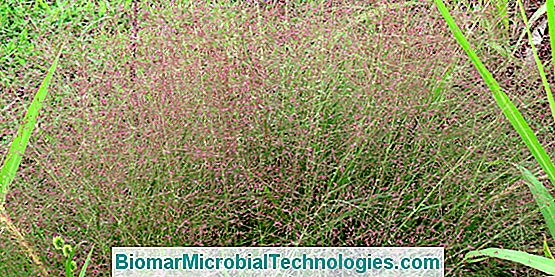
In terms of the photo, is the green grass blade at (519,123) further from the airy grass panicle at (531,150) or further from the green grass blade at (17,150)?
the green grass blade at (17,150)

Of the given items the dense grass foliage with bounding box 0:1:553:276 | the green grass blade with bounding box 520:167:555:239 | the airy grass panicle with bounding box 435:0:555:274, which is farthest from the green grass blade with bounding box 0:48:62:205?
the green grass blade with bounding box 520:167:555:239

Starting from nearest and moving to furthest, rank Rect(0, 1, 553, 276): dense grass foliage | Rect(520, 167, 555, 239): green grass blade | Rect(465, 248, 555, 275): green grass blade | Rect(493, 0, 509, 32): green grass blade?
Rect(465, 248, 555, 275): green grass blade, Rect(520, 167, 555, 239): green grass blade, Rect(0, 1, 553, 276): dense grass foliage, Rect(493, 0, 509, 32): green grass blade

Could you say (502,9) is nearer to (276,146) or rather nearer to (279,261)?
(276,146)

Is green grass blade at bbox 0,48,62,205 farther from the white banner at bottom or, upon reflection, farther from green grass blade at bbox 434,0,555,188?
green grass blade at bbox 434,0,555,188

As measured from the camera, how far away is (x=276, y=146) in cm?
159

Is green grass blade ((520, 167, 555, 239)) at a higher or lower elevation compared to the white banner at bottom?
higher

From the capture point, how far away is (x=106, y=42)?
1.74 metres

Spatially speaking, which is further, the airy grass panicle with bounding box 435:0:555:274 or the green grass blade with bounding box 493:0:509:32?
the green grass blade with bounding box 493:0:509:32

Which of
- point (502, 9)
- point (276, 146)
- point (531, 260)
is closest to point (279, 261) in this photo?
point (276, 146)

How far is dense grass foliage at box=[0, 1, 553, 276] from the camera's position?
1.53 meters

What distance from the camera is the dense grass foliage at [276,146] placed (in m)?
1.53

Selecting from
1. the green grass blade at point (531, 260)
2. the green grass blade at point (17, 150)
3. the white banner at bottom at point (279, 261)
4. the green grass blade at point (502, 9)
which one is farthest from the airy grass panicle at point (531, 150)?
the green grass blade at point (17, 150)

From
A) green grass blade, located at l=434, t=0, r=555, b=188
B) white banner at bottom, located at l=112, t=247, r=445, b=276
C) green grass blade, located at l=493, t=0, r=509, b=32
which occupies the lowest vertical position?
white banner at bottom, located at l=112, t=247, r=445, b=276

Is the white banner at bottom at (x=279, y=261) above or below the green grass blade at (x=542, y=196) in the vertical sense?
below
